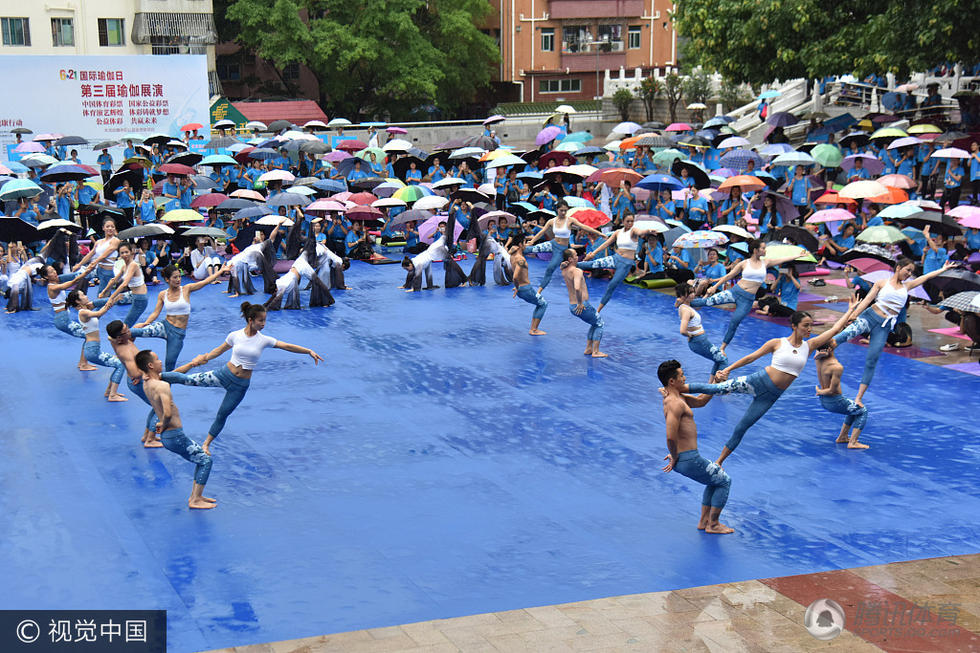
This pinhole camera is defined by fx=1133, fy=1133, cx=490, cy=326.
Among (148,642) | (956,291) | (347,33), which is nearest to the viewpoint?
(148,642)

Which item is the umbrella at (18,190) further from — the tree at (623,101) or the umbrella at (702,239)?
the tree at (623,101)

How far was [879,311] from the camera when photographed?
45.4 feet

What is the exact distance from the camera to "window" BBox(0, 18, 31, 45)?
1981 inches

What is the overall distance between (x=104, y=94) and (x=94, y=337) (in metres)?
25.0

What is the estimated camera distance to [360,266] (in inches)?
1024

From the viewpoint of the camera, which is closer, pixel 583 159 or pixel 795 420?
pixel 795 420

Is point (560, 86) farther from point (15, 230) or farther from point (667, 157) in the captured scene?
point (15, 230)

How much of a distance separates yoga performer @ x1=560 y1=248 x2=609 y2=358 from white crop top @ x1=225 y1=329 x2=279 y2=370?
6108mm

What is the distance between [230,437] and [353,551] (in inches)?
152

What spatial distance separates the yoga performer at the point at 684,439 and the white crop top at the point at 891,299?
14.1 feet

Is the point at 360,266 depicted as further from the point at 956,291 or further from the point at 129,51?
the point at 129,51

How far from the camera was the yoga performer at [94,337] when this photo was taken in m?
14.4

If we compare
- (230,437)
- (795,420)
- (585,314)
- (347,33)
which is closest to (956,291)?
(795,420)

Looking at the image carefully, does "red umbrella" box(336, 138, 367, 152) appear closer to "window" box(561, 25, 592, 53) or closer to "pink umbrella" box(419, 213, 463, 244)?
"pink umbrella" box(419, 213, 463, 244)
